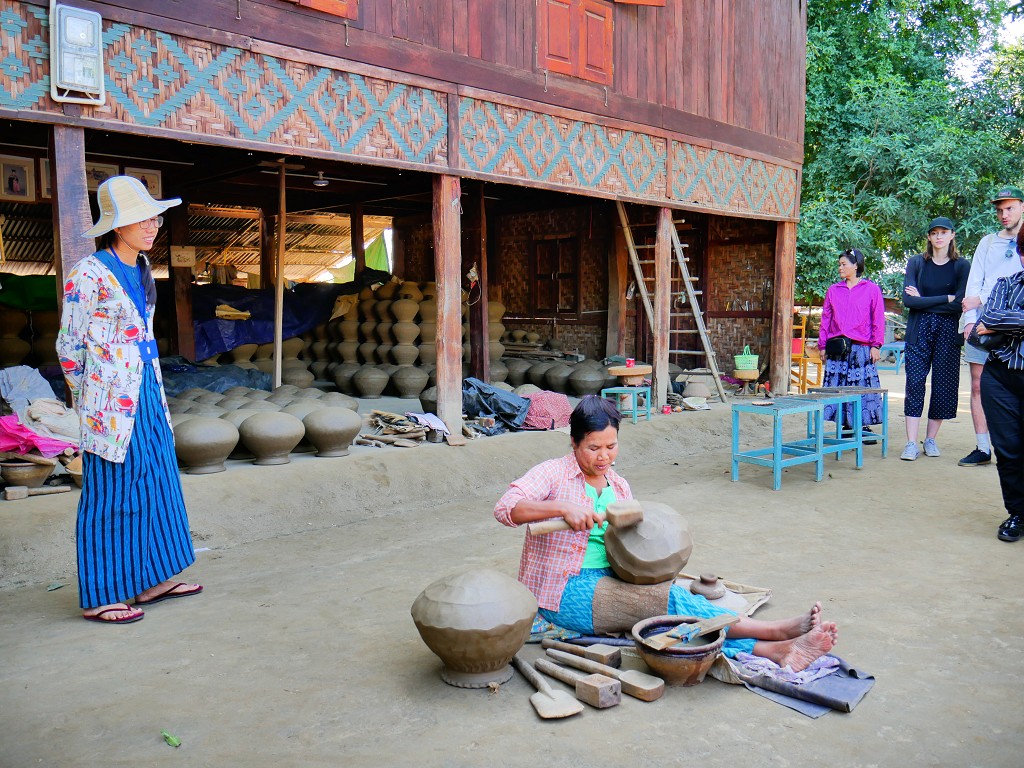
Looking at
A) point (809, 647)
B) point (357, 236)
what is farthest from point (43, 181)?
point (809, 647)

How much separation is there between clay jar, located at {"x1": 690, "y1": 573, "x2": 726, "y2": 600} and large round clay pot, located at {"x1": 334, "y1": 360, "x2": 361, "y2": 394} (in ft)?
21.8

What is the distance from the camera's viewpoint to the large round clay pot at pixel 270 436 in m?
5.59

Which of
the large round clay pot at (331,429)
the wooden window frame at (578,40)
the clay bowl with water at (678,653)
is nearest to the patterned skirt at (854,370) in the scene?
the wooden window frame at (578,40)

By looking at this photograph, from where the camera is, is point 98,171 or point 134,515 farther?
point 98,171

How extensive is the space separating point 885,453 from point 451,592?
595 centimetres

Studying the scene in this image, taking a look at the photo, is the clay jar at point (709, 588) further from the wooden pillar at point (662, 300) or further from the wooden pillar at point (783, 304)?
the wooden pillar at point (783, 304)

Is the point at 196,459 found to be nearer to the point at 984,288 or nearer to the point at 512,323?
the point at 984,288

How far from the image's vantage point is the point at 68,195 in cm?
450

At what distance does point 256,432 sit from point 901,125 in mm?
13112

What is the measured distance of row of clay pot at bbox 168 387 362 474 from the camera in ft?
17.2

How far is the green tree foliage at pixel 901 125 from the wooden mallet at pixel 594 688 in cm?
1197

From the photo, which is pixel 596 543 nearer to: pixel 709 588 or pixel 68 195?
pixel 709 588

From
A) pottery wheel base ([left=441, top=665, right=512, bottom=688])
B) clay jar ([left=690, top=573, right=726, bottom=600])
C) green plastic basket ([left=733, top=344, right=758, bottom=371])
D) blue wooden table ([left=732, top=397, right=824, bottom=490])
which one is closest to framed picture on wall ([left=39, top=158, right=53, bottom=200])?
blue wooden table ([left=732, top=397, right=824, bottom=490])

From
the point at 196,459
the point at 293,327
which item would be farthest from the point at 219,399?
the point at 293,327
